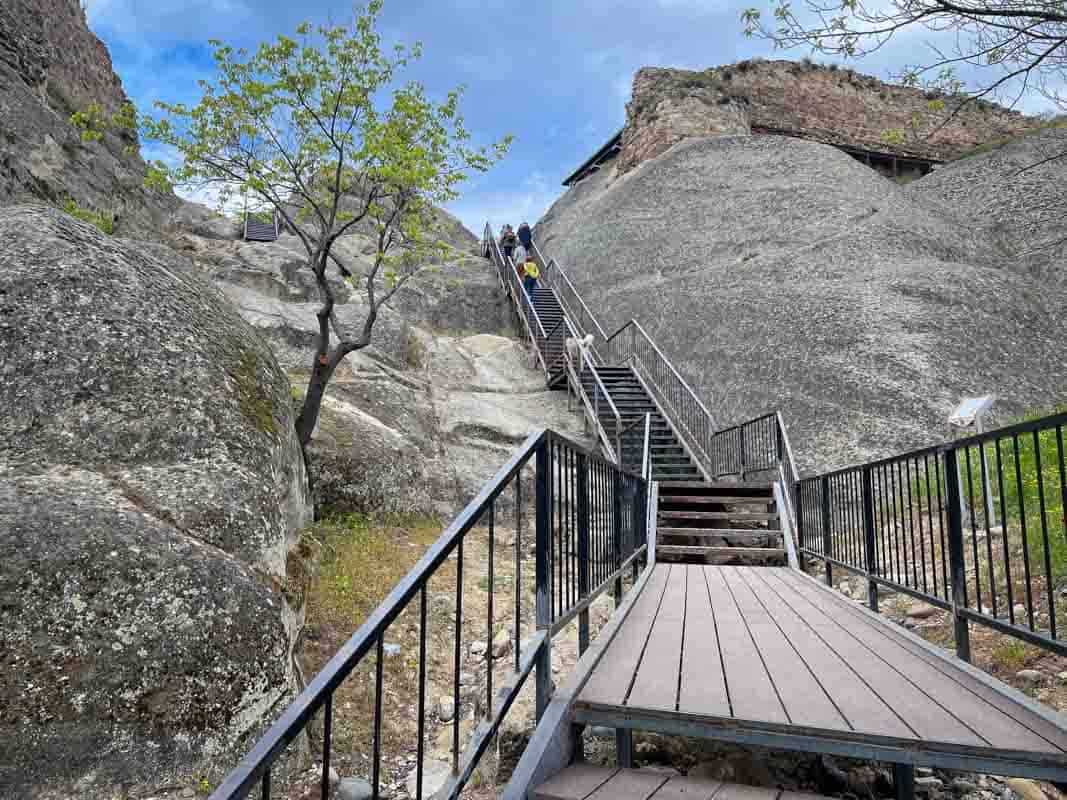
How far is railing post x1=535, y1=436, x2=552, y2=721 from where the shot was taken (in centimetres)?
243

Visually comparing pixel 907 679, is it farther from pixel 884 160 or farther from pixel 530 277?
pixel 884 160

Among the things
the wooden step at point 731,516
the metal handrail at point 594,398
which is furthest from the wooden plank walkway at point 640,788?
the metal handrail at point 594,398

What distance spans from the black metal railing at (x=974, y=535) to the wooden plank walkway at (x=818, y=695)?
1.25ft

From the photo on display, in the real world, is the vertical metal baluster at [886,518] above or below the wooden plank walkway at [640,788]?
above

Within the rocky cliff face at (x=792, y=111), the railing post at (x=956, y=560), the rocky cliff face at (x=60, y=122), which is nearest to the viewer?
the railing post at (x=956, y=560)

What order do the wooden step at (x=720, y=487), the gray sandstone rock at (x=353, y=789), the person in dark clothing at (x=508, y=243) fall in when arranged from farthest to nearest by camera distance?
1. the person in dark clothing at (x=508, y=243)
2. the wooden step at (x=720, y=487)
3. the gray sandstone rock at (x=353, y=789)

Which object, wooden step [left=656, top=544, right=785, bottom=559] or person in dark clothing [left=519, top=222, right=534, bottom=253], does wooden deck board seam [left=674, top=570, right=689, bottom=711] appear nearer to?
wooden step [left=656, top=544, right=785, bottom=559]

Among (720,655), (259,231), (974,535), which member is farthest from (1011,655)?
(259,231)

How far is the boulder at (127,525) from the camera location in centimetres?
295

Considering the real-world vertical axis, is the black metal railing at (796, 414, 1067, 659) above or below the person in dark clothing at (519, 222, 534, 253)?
below

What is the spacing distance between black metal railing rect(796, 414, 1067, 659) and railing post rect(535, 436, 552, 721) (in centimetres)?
177

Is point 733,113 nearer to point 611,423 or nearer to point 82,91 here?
point 611,423

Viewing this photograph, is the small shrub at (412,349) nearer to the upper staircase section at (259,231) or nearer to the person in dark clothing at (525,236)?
the person in dark clothing at (525,236)

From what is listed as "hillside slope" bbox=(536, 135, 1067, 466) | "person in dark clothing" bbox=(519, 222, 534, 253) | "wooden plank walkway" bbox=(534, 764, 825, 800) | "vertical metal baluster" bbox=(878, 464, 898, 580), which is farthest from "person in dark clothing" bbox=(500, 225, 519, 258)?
"wooden plank walkway" bbox=(534, 764, 825, 800)
